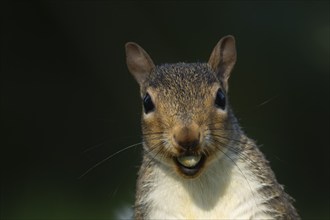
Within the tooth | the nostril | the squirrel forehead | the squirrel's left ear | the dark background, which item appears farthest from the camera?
the dark background

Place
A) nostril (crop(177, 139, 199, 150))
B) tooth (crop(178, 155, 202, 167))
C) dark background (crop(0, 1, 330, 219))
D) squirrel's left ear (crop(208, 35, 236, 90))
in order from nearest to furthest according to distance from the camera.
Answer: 1. nostril (crop(177, 139, 199, 150))
2. tooth (crop(178, 155, 202, 167))
3. squirrel's left ear (crop(208, 35, 236, 90))
4. dark background (crop(0, 1, 330, 219))

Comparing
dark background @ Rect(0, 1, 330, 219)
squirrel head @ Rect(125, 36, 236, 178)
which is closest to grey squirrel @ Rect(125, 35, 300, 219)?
squirrel head @ Rect(125, 36, 236, 178)

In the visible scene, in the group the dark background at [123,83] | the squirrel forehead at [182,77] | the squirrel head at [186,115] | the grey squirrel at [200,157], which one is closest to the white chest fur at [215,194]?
the grey squirrel at [200,157]

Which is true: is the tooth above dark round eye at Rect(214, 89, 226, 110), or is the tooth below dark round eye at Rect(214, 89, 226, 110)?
below

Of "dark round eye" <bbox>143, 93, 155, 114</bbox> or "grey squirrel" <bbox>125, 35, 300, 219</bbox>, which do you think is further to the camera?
"dark round eye" <bbox>143, 93, 155, 114</bbox>

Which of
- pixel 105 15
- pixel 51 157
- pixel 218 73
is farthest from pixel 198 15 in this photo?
pixel 218 73

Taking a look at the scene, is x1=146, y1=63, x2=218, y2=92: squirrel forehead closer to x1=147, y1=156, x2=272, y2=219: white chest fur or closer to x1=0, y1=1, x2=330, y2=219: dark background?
x1=147, y1=156, x2=272, y2=219: white chest fur

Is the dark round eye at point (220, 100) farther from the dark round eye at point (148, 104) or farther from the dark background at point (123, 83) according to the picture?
the dark background at point (123, 83)

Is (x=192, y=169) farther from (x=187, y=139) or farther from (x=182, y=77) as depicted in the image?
(x=182, y=77)
